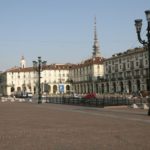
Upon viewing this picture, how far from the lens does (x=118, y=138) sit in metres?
13.4

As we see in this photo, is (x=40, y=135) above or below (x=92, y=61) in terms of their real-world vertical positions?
below

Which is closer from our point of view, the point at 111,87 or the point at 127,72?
the point at 127,72

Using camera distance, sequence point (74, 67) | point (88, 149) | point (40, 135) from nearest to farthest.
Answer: point (88, 149)
point (40, 135)
point (74, 67)

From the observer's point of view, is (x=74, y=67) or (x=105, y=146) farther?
(x=74, y=67)

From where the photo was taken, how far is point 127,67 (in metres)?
142

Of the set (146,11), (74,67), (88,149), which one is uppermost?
Answer: (74,67)

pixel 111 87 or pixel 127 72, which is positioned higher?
pixel 127 72

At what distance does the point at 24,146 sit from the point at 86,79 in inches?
6488

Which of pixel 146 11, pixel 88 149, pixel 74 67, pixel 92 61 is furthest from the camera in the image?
pixel 74 67

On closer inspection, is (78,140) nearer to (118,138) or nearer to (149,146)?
(118,138)

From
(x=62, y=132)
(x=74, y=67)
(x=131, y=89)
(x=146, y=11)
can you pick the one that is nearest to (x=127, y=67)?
(x=131, y=89)

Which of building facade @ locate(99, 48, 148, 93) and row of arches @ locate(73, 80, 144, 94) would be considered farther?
row of arches @ locate(73, 80, 144, 94)

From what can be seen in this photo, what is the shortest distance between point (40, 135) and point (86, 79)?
162 meters

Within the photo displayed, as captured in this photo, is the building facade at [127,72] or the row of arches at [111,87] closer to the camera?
the building facade at [127,72]
